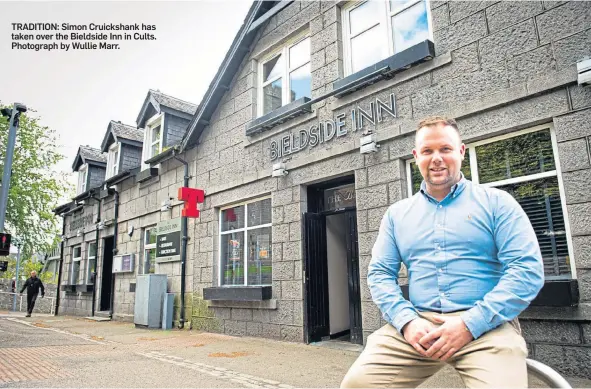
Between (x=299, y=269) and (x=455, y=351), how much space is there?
5.74 metres

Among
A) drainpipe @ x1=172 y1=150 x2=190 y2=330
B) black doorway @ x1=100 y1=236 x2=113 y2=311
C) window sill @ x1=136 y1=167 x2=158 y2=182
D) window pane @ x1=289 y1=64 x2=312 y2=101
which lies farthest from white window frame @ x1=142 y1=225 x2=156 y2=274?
window pane @ x1=289 y1=64 x2=312 y2=101

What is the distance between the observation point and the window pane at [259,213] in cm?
842

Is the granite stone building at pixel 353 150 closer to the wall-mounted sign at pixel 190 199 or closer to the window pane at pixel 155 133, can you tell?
the wall-mounted sign at pixel 190 199

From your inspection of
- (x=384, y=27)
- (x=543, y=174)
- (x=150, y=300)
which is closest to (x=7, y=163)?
(x=150, y=300)

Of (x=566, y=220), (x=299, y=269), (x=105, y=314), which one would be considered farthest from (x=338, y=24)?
(x=105, y=314)

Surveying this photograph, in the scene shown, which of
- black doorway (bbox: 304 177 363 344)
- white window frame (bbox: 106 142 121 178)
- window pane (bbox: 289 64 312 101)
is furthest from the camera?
white window frame (bbox: 106 142 121 178)

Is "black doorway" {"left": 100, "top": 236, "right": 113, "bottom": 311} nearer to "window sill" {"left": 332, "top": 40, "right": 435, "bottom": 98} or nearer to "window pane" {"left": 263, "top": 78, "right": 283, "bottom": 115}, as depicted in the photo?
"window pane" {"left": 263, "top": 78, "right": 283, "bottom": 115}

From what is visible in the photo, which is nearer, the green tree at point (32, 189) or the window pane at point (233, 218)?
the window pane at point (233, 218)

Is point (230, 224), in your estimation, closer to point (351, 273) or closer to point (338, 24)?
point (351, 273)

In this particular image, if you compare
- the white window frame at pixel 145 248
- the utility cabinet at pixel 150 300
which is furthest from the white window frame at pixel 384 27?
the white window frame at pixel 145 248

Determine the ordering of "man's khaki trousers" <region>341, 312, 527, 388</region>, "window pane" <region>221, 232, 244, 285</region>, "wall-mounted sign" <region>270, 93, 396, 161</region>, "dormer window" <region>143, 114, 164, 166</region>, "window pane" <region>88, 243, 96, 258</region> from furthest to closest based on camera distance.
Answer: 1. "window pane" <region>88, 243, 96, 258</region>
2. "dormer window" <region>143, 114, 164, 166</region>
3. "window pane" <region>221, 232, 244, 285</region>
4. "wall-mounted sign" <region>270, 93, 396, 161</region>
5. "man's khaki trousers" <region>341, 312, 527, 388</region>

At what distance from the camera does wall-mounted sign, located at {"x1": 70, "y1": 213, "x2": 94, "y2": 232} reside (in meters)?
15.7

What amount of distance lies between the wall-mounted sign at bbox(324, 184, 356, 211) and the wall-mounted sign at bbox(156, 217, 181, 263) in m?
4.45

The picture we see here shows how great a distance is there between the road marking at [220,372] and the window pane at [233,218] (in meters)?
3.23
